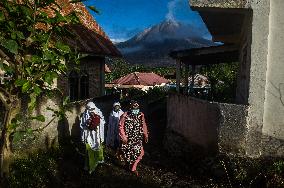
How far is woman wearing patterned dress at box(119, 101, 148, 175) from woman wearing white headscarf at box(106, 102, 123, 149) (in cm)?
141

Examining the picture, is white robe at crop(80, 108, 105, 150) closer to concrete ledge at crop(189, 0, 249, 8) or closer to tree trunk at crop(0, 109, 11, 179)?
concrete ledge at crop(189, 0, 249, 8)

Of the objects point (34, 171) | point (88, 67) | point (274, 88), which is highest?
Result: point (88, 67)

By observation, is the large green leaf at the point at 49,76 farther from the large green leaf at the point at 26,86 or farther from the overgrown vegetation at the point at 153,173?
the overgrown vegetation at the point at 153,173

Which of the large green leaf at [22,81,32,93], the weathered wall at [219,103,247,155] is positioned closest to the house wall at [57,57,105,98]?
the weathered wall at [219,103,247,155]

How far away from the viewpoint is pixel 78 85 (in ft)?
44.4

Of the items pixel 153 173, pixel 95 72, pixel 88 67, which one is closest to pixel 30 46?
pixel 153 173

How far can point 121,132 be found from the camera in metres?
8.00

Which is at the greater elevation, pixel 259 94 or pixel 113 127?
pixel 259 94

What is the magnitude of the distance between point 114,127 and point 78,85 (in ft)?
14.1

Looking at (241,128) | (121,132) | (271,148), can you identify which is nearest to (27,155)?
(121,132)

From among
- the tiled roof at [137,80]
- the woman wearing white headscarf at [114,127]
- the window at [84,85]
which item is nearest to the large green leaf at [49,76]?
the woman wearing white headscarf at [114,127]

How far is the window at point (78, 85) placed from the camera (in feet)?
43.7

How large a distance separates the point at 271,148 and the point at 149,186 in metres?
Answer: 2.34

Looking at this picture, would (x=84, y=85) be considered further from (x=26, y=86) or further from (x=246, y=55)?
(x=26, y=86)
